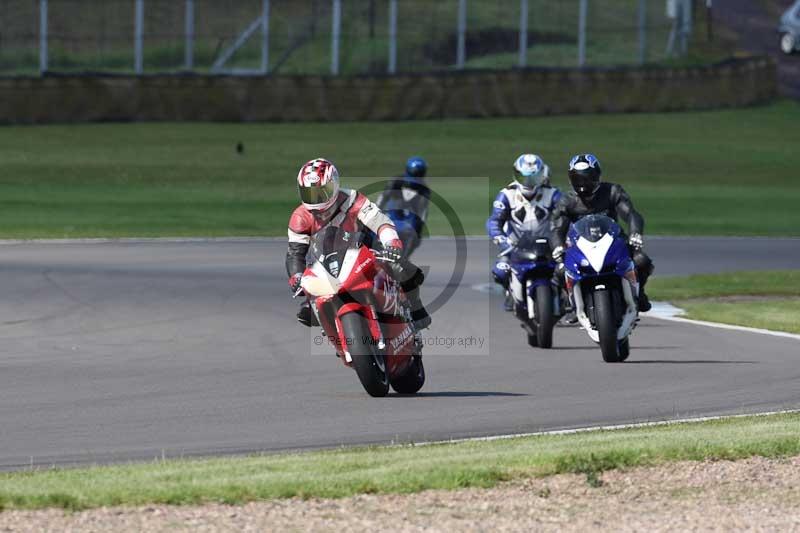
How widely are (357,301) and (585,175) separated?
4.10 m

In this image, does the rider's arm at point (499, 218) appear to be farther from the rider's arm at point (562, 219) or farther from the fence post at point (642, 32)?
the fence post at point (642, 32)

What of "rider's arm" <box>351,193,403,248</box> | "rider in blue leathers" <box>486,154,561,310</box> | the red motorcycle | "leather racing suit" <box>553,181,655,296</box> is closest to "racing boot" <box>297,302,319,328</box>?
the red motorcycle

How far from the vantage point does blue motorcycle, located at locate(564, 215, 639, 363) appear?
568 inches

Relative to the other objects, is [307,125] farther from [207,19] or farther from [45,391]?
[45,391]

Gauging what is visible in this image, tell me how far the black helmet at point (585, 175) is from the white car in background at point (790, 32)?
118 ft

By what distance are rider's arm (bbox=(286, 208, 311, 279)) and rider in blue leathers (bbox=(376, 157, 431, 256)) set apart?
339 inches

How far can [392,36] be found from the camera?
42.2 meters

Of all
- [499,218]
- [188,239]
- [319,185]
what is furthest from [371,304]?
[188,239]

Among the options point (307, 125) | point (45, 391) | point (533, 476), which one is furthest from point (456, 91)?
point (533, 476)

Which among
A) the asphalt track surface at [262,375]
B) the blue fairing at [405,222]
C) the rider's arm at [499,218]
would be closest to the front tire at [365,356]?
the asphalt track surface at [262,375]

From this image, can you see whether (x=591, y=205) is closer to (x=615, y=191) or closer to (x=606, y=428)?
(x=615, y=191)

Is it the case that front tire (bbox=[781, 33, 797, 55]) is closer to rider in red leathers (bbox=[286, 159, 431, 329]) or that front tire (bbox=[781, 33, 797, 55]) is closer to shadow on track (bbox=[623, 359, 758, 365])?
shadow on track (bbox=[623, 359, 758, 365])

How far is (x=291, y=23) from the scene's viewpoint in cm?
4094

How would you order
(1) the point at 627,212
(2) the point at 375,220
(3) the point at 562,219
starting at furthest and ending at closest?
(3) the point at 562,219 → (1) the point at 627,212 → (2) the point at 375,220
